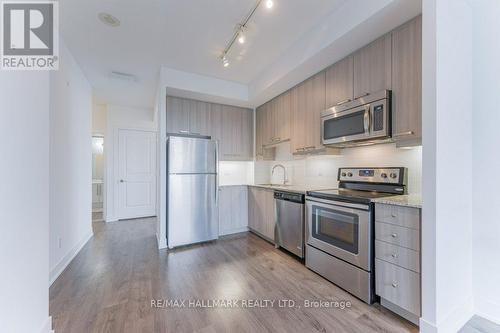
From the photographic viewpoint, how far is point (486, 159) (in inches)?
68.5

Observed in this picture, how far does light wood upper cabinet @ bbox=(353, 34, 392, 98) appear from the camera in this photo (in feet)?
6.60

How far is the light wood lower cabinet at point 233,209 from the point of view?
12.5ft

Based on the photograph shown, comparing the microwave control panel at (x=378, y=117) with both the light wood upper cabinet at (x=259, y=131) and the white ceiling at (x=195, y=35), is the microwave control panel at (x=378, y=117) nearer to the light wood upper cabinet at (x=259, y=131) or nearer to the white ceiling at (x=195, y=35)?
the white ceiling at (x=195, y=35)

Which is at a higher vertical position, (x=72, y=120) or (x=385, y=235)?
(x=72, y=120)

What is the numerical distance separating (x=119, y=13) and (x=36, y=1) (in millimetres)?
609

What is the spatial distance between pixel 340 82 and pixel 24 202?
2938mm

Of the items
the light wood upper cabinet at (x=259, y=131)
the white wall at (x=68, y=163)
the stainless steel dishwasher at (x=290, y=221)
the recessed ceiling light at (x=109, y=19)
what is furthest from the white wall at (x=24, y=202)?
the light wood upper cabinet at (x=259, y=131)

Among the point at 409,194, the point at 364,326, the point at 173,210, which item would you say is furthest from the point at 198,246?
the point at 409,194

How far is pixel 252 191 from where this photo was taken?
3893 mm

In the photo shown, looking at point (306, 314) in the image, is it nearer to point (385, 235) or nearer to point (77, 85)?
point (385, 235)

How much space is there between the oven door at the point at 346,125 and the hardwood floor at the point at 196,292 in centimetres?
158

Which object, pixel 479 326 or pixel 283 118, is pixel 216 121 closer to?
pixel 283 118

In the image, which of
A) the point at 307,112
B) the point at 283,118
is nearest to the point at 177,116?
the point at 283,118

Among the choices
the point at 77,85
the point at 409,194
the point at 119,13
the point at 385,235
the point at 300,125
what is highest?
the point at 119,13
